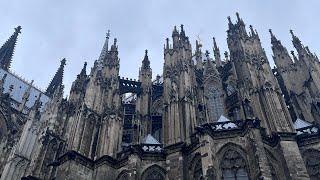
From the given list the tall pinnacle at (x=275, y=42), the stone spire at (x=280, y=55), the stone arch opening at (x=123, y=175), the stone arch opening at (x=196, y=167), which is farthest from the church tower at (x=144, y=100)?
the tall pinnacle at (x=275, y=42)

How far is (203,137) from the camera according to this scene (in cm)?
1986

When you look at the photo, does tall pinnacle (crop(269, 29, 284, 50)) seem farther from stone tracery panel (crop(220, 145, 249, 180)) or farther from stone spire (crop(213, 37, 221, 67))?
stone tracery panel (crop(220, 145, 249, 180))

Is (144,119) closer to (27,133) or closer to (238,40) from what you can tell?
(238,40)

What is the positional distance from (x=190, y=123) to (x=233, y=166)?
4.49 metres

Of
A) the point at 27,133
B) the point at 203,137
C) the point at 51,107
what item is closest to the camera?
the point at 203,137

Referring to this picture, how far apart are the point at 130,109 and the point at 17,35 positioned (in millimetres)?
46137

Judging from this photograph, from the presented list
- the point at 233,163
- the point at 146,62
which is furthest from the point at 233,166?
the point at 146,62

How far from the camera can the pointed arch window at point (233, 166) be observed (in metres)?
19.0

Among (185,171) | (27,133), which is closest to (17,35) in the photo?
(27,133)

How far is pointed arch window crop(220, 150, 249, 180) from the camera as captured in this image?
19.0m

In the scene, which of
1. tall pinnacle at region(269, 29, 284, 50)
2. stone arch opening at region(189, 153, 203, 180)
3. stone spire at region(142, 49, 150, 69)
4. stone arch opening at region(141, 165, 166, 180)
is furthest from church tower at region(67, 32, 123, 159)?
tall pinnacle at region(269, 29, 284, 50)

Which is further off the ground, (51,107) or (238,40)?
(238,40)

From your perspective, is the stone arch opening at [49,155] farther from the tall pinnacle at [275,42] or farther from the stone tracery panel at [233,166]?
the tall pinnacle at [275,42]

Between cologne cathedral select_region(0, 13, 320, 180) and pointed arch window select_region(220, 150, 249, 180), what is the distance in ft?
0.17
